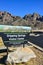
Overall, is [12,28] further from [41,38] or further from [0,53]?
[41,38]

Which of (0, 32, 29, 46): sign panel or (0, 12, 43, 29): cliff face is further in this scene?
(0, 12, 43, 29): cliff face

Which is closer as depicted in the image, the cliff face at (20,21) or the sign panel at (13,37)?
the sign panel at (13,37)

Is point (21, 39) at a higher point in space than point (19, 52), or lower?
higher

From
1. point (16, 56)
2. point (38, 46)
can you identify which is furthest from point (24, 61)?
point (38, 46)

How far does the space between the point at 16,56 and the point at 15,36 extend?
1.31 metres

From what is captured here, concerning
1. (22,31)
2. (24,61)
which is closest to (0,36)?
(22,31)

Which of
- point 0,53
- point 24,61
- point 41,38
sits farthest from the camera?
point 41,38

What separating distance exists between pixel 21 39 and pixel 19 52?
0.88m

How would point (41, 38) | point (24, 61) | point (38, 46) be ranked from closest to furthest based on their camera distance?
1. point (24, 61)
2. point (38, 46)
3. point (41, 38)

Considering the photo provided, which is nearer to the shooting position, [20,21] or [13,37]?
[13,37]

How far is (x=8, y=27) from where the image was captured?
11570 mm

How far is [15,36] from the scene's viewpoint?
1159cm

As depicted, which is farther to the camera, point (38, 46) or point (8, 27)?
point (38, 46)

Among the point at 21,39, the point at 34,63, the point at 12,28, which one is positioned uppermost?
the point at 12,28
